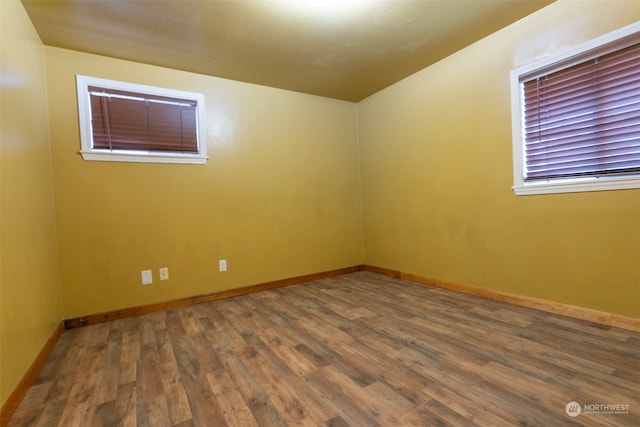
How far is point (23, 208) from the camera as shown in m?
1.72

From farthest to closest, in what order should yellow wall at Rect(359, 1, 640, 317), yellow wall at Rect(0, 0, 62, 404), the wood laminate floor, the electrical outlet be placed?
the electrical outlet → yellow wall at Rect(359, 1, 640, 317) → yellow wall at Rect(0, 0, 62, 404) → the wood laminate floor

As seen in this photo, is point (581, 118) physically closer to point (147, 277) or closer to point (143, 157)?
point (143, 157)

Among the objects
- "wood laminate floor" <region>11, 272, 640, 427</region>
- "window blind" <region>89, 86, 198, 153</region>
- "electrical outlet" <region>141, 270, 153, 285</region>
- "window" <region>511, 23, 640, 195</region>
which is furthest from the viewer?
"electrical outlet" <region>141, 270, 153, 285</region>

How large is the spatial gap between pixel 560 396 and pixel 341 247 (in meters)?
2.80

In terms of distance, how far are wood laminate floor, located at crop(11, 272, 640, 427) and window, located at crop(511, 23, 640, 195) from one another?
3.53 feet

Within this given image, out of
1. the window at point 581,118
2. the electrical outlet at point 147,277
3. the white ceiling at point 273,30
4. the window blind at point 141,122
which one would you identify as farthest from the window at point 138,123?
the window at point 581,118

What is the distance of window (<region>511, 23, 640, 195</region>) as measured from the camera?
192 centimetres

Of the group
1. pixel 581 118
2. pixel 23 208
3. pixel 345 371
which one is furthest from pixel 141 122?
pixel 581 118

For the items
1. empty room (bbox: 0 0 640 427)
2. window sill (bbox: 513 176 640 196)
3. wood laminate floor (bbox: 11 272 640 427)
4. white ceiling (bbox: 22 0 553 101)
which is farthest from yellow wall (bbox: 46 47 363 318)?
window sill (bbox: 513 176 640 196)

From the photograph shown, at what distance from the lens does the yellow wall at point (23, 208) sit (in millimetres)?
1450

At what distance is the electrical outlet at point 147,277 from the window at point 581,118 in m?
3.38

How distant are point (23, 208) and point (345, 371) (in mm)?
2109

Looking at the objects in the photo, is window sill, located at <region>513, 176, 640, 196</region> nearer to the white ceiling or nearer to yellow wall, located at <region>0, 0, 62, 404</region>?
the white ceiling

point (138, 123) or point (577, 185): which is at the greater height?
point (138, 123)
